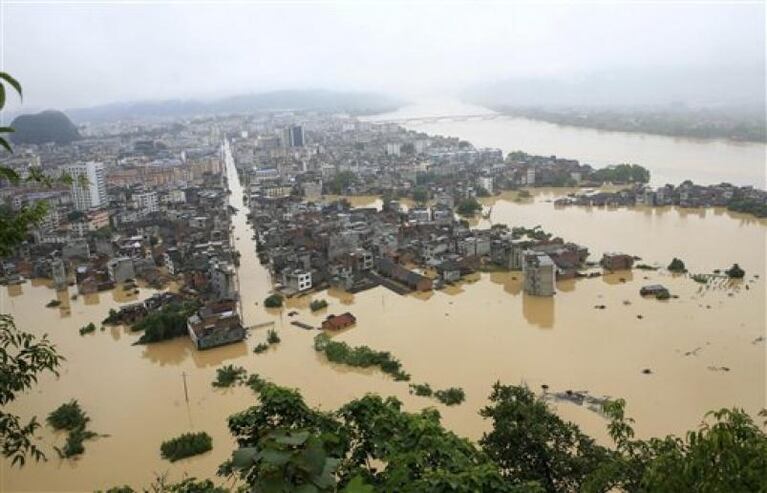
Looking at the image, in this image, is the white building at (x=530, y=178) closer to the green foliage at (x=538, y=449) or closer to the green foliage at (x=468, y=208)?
the green foliage at (x=468, y=208)

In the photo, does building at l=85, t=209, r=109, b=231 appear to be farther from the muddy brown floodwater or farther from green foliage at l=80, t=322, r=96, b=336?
green foliage at l=80, t=322, r=96, b=336

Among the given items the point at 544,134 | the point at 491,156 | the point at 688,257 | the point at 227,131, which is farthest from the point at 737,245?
the point at 227,131

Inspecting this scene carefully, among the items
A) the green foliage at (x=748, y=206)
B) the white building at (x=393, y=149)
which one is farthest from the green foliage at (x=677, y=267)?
the white building at (x=393, y=149)

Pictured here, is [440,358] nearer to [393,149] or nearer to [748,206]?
[748,206]

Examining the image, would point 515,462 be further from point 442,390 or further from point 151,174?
point 151,174

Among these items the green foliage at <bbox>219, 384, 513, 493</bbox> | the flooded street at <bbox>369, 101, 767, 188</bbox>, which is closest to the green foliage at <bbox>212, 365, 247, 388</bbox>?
the green foliage at <bbox>219, 384, 513, 493</bbox>

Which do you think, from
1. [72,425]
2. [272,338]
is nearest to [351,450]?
[72,425]
